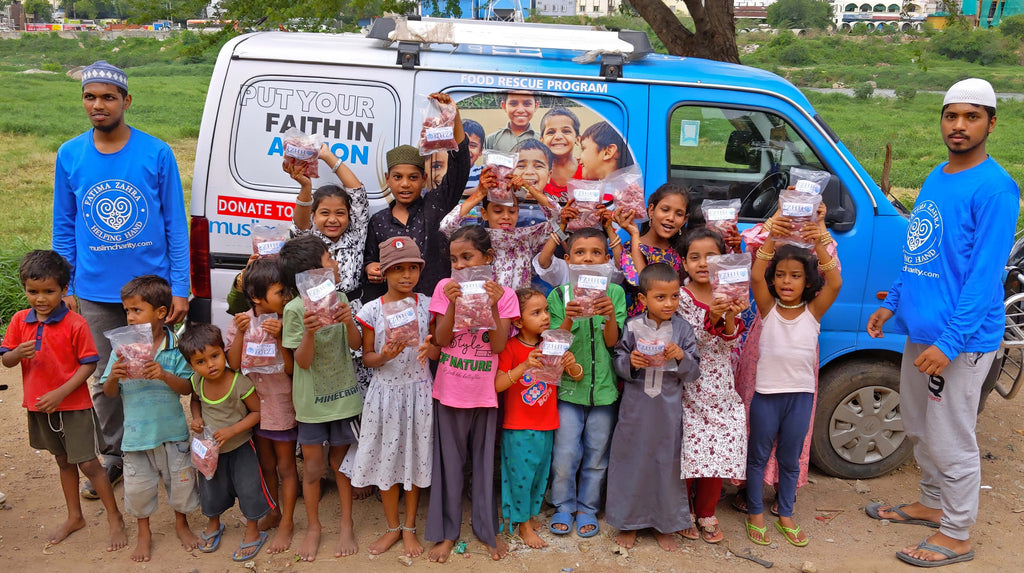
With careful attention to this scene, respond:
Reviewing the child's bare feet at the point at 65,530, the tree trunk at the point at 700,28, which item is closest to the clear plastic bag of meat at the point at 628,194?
the child's bare feet at the point at 65,530

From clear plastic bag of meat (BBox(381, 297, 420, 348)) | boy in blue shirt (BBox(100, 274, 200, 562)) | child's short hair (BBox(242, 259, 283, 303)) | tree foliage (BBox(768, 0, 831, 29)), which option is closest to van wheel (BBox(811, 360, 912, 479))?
clear plastic bag of meat (BBox(381, 297, 420, 348))

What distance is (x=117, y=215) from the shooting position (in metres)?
3.90

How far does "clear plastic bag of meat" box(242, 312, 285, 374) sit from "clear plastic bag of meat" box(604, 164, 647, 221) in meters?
1.70

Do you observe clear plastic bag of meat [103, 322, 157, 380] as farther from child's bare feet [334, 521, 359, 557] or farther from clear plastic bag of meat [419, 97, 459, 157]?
clear plastic bag of meat [419, 97, 459, 157]

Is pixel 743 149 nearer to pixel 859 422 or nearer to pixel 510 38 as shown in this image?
pixel 510 38

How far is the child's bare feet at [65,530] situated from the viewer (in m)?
3.83

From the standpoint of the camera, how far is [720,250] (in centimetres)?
367

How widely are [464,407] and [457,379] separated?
134 millimetres

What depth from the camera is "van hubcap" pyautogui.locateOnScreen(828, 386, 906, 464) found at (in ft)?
14.5

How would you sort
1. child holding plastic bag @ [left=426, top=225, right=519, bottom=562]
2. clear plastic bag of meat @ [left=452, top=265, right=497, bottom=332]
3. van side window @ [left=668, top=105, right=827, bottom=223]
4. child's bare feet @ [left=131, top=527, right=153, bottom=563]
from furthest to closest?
van side window @ [left=668, top=105, right=827, bottom=223] → child's bare feet @ [left=131, top=527, right=153, bottom=563] → child holding plastic bag @ [left=426, top=225, right=519, bottom=562] → clear plastic bag of meat @ [left=452, top=265, right=497, bottom=332]

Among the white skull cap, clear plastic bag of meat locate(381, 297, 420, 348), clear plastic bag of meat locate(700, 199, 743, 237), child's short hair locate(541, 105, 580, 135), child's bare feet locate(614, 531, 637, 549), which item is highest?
the white skull cap

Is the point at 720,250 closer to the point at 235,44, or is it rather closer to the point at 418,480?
the point at 418,480

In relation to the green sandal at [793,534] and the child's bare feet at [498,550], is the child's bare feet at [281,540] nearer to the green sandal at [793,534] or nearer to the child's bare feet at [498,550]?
the child's bare feet at [498,550]

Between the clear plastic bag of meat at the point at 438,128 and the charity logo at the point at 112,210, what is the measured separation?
148cm
